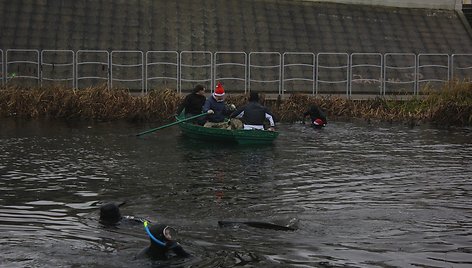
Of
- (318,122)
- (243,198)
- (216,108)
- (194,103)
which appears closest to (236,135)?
(216,108)

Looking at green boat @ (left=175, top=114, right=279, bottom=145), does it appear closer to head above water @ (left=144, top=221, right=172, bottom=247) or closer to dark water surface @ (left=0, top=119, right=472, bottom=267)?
dark water surface @ (left=0, top=119, right=472, bottom=267)

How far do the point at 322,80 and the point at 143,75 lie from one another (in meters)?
9.40

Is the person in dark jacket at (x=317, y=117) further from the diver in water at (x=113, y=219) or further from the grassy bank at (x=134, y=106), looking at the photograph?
the diver in water at (x=113, y=219)

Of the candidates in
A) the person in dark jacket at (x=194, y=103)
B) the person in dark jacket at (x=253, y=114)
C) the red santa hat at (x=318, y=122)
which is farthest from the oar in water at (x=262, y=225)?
the red santa hat at (x=318, y=122)

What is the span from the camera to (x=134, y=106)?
104 ft

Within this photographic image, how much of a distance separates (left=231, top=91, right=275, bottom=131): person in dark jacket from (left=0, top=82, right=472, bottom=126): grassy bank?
28.1 ft

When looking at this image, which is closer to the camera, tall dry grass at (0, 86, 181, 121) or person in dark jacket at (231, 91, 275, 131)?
person in dark jacket at (231, 91, 275, 131)

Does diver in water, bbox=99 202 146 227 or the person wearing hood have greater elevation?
the person wearing hood

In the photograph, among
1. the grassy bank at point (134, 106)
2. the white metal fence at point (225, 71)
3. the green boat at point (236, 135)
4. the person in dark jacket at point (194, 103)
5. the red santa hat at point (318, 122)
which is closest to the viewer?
the green boat at point (236, 135)

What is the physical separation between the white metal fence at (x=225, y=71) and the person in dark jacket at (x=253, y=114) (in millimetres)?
14897

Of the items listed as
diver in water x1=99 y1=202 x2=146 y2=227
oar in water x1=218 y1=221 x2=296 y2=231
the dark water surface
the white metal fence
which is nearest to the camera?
the dark water surface

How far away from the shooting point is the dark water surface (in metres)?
10.5

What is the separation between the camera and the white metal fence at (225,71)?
38.6 m

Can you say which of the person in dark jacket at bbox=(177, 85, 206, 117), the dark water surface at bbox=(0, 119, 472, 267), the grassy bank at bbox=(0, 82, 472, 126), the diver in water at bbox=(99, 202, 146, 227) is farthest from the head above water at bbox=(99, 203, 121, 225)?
the grassy bank at bbox=(0, 82, 472, 126)
